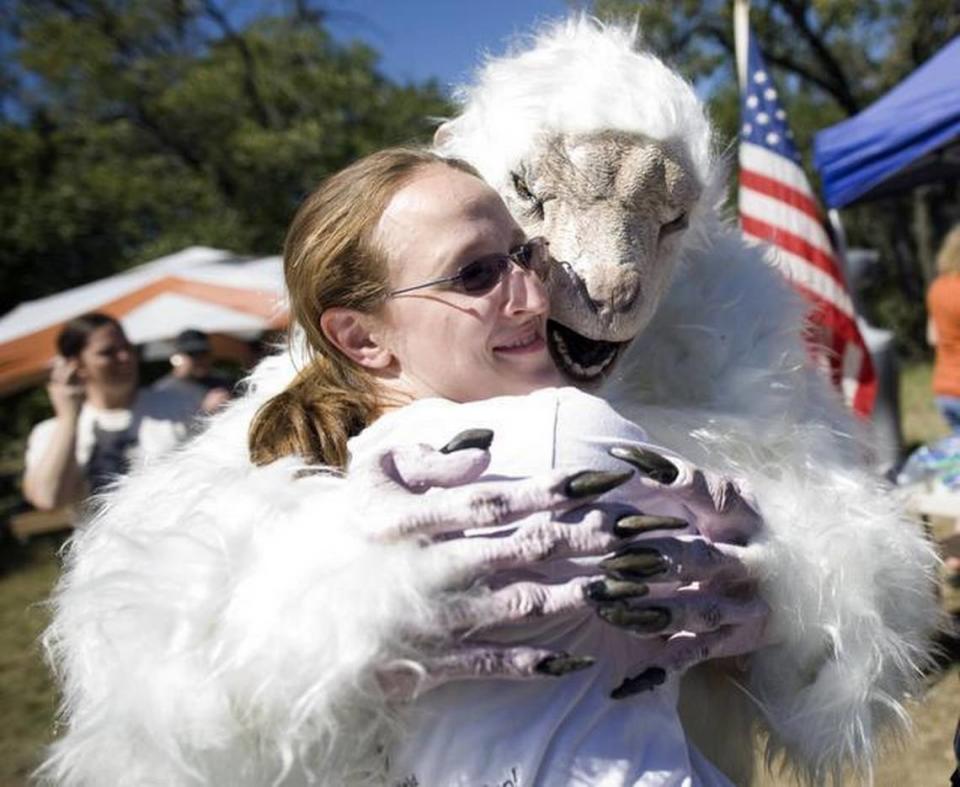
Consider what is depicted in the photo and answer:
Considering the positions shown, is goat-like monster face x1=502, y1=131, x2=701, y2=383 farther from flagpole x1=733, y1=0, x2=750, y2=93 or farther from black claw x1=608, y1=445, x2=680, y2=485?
flagpole x1=733, y1=0, x2=750, y2=93

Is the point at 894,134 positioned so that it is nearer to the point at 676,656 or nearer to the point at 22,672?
the point at 676,656

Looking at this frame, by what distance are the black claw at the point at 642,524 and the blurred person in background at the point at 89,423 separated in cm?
323

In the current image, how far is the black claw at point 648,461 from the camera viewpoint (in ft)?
3.06

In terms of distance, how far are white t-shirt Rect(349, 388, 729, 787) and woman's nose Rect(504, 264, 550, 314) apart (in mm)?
137

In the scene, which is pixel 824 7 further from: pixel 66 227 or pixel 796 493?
pixel 796 493

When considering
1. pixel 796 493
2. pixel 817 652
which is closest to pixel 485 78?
pixel 796 493

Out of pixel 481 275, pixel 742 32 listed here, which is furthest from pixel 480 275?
pixel 742 32

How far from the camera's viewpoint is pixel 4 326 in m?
6.85

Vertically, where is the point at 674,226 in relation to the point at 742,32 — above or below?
below

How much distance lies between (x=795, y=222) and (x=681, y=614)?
3.25m

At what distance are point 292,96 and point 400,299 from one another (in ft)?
46.7

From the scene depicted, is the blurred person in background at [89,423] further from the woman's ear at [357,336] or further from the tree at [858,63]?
the tree at [858,63]

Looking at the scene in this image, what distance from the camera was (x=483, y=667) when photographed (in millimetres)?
929

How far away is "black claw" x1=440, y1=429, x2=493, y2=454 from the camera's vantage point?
916 mm
